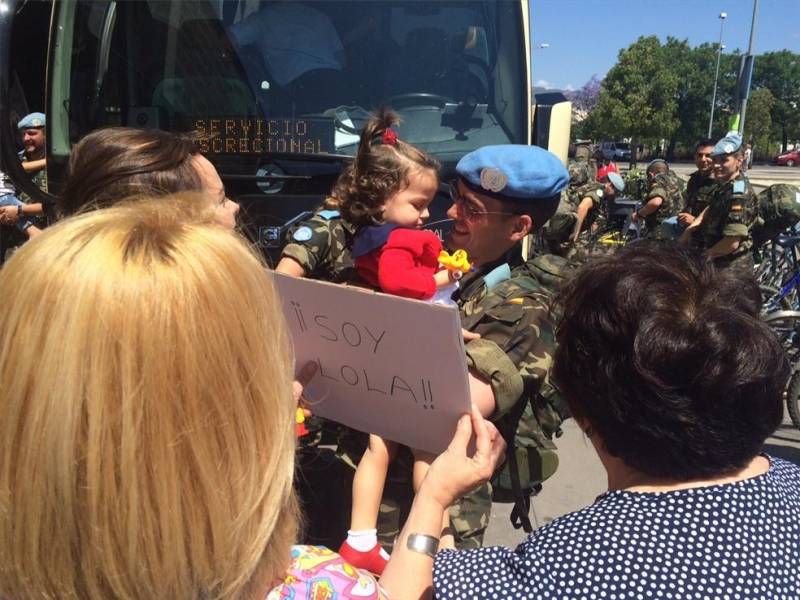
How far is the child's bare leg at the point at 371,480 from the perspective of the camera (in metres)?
1.84

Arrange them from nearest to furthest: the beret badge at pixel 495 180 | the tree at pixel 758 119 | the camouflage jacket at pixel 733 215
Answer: the beret badge at pixel 495 180 → the camouflage jacket at pixel 733 215 → the tree at pixel 758 119

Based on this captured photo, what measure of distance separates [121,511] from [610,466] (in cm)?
83

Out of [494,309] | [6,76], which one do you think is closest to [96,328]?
[494,309]

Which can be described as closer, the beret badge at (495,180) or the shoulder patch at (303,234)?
the beret badge at (495,180)

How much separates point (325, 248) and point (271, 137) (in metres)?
1.23

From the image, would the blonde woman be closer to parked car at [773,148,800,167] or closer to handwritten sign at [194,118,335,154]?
handwritten sign at [194,118,335,154]

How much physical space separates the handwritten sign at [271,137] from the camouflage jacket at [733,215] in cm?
354

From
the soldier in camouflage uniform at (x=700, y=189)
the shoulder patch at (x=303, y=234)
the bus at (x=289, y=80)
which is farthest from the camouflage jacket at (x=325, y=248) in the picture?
the soldier in camouflage uniform at (x=700, y=189)

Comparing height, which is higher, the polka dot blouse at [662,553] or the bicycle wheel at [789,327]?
the polka dot blouse at [662,553]

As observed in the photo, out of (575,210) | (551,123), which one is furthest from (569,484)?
(575,210)

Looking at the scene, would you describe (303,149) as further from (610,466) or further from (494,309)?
(610,466)

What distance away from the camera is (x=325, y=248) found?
238 cm

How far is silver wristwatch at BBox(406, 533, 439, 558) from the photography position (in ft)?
4.25

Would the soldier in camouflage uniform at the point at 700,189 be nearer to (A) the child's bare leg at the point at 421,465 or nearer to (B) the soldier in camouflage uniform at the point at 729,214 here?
(B) the soldier in camouflage uniform at the point at 729,214
